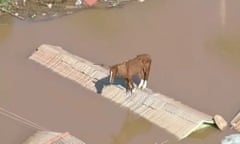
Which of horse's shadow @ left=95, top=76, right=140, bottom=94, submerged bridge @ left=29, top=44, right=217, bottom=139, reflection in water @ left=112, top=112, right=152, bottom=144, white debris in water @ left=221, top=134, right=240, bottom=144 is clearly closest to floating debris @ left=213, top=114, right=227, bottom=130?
submerged bridge @ left=29, top=44, right=217, bottom=139

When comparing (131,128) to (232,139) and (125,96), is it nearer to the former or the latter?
(125,96)

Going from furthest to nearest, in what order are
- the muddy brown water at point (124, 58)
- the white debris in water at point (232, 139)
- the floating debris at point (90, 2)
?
1. the floating debris at point (90, 2)
2. the muddy brown water at point (124, 58)
3. the white debris in water at point (232, 139)

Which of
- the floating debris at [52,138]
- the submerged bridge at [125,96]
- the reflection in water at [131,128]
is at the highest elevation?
the submerged bridge at [125,96]

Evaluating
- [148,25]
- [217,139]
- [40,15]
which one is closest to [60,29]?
[40,15]

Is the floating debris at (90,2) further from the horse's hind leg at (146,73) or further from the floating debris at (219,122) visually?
the floating debris at (219,122)

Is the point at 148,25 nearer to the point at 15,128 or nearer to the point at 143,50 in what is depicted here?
the point at 143,50

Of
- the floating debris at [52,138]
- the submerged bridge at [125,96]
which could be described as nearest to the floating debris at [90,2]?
the submerged bridge at [125,96]

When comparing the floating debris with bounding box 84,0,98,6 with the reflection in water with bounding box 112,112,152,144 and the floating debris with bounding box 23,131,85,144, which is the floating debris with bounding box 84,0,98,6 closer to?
the reflection in water with bounding box 112,112,152,144
